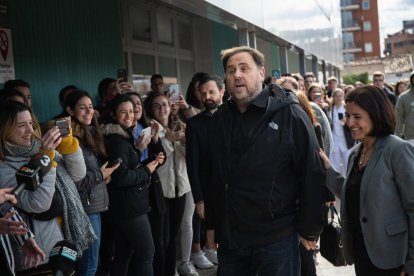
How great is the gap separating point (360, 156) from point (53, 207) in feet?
6.82

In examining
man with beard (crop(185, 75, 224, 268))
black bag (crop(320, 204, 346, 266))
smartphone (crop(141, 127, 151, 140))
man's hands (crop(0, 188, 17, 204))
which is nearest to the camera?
man's hands (crop(0, 188, 17, 204))

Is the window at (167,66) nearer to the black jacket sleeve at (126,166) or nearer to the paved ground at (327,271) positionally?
the paved ground at (327,271)

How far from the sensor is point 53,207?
3.39m

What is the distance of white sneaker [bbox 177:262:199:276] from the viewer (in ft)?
19.0

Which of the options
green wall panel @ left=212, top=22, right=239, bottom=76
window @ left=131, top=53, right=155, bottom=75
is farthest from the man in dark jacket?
green wall panel @ left=212, top=22, right=239, bottom=76

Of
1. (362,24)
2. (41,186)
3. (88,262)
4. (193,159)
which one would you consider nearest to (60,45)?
(193,159)

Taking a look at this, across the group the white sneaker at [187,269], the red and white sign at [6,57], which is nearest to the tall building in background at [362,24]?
the red and white sign at [6,57]

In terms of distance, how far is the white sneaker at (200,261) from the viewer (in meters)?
6.16

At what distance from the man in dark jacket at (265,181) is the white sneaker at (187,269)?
94.2 inches

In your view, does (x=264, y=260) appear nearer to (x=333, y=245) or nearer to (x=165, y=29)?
(x=333, y=245)

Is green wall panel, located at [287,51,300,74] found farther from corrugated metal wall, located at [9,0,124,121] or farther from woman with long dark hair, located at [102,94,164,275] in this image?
woman with long dark hair, located at [102,94,164,275]

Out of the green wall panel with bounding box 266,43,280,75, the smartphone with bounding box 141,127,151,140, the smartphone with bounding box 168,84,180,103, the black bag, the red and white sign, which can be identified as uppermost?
A: the green wall panel with bounding box 266,43,280,75

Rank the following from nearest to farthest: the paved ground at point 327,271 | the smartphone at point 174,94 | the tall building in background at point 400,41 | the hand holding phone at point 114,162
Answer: the hand holding phone at point 114,162 < the paved ground at point 327,271 < the smartphone at point 174,94 < the tall building in background at point 400,41

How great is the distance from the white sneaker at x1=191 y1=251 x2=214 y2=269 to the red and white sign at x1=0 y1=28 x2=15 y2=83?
121 inches
